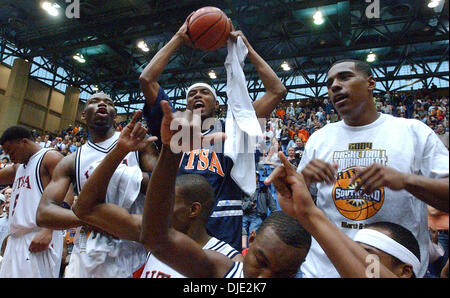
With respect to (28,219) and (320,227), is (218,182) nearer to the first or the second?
(320,227)

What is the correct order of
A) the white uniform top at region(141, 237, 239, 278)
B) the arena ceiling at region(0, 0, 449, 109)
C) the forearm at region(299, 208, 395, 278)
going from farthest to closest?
the arena ceiling at region(0, 0, 449, 109) < the white uniform top at region(141, 237, 239, 278) < the forearm at region(299, 208, 395, 278)

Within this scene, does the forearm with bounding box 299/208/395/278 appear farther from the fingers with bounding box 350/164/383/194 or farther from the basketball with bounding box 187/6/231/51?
the basketball with bounding box 187/6/231/51

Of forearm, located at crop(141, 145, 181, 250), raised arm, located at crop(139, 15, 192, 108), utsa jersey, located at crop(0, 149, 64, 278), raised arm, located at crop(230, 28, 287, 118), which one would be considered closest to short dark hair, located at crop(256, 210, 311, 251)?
forearm, located at crop(141, 145, 181, 250)

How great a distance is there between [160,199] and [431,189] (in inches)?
34.6

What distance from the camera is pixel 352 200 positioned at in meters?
1.68

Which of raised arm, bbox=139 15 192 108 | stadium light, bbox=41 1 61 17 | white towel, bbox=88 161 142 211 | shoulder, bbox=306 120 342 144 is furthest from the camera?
stadium light, bbox=41 1 61 17

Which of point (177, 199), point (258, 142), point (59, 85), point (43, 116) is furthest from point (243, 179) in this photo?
point (59, 85)

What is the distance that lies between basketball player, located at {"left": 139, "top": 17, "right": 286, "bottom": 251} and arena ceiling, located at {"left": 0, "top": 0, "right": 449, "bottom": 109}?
9873mm

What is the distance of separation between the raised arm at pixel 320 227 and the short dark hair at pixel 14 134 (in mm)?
3130

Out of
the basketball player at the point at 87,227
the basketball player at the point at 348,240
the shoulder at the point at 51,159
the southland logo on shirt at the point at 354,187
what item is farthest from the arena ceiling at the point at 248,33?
the basketball player at the point at 348,240

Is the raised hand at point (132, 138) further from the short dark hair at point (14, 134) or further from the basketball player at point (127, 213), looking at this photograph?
the short dark hair at point (14, 134)

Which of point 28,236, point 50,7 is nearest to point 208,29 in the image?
point 28,236

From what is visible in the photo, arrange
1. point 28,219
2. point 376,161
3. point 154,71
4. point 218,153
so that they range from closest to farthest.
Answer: point 376,161 < point 154,71 < point 218,153 < point 28,219

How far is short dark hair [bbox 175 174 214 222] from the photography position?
1.71 m
